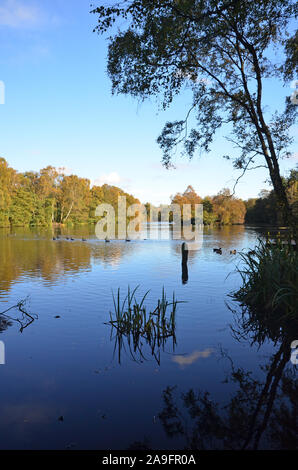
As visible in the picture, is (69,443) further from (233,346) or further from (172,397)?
(233,346)

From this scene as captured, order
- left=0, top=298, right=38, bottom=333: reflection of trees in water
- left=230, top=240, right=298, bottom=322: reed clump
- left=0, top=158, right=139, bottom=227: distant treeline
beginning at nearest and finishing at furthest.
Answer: left=230, top=240, right=298, bottom=322: reed clump
left=0, top=298, right=38, bottom=333: reflection of trees in water
left=0, top=158, right=139, bottom=227: distant treeline

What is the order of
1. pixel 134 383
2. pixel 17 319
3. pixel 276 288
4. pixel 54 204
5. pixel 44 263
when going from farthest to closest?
pixel 54 204 → pixel 44 263 → pixel 17 319 → pixel 276 288 → pixel 134 383

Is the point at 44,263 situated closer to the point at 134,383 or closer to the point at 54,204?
the point at 134,383

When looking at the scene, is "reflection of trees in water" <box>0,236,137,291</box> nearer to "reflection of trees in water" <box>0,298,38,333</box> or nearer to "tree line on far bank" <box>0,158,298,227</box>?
"reflection of trees in water" <box>0,298,38,333</box>

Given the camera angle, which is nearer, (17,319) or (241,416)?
(241,416)

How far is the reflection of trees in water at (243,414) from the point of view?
4672mm

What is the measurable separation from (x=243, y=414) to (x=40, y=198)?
92110mm

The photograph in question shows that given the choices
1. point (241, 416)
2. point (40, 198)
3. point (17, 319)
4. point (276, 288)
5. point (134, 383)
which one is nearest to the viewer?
point (241, 416)

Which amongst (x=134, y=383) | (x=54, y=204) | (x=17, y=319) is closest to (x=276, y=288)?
(x=134, y=383)

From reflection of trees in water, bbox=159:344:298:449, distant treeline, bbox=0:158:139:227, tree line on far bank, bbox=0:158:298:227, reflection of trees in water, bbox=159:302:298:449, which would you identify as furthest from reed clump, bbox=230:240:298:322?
distant treeline, bbox=0:158:139:227

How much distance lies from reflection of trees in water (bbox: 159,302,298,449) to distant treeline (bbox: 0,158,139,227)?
224ft

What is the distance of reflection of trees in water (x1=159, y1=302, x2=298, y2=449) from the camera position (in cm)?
467

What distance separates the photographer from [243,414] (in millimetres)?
5332
